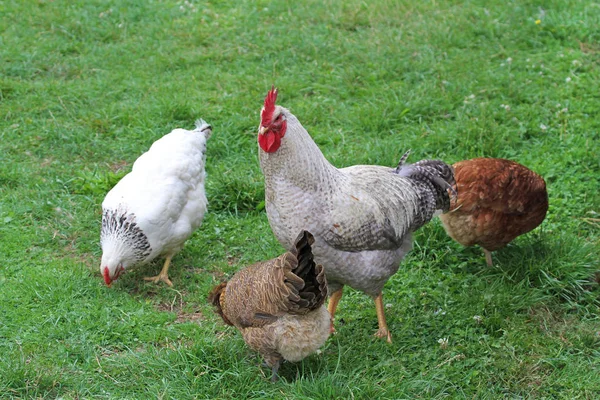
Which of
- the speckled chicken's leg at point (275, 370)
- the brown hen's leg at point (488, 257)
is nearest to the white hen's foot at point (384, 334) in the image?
the speckled chicken's leg at point (275, 370)

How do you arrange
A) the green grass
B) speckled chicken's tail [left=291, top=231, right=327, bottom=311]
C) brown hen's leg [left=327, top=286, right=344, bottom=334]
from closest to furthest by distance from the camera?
speckled chicken's tail [left=291, top=231, right=327, bottom=311]
the green grass
brown hen's leg [left=327, top=286, right=344, bottom=334]

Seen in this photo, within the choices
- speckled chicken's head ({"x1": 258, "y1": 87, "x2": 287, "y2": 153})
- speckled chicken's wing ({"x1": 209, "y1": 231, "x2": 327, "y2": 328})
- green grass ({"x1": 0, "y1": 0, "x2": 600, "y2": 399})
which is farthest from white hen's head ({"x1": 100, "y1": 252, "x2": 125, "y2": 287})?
speckled chicken's head ({"x1": 258, "y1": 87, "x2": 287, "y2": 153})

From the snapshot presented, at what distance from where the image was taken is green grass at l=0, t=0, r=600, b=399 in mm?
4414

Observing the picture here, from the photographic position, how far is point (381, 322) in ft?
15.8

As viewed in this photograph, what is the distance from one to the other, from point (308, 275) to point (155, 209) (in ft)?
6.08

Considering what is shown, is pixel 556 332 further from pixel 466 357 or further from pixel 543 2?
pixel 543 2

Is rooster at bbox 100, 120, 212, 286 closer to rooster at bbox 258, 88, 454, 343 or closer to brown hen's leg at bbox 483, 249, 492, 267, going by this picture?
rooster at bbox 258, 88, 454, 343

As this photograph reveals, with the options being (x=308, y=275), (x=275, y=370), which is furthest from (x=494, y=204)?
(x=275, y=370)

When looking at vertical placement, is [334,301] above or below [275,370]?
below

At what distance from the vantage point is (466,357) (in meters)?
4.60

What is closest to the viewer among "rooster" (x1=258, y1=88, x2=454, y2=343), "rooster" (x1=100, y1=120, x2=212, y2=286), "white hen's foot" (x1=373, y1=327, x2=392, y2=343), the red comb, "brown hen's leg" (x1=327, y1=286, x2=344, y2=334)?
"rooster" (x1=258, y1=88, x2=454, y2=343)

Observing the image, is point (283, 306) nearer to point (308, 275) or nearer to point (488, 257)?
point (308, 275)

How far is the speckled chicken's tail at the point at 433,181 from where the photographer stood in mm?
4852

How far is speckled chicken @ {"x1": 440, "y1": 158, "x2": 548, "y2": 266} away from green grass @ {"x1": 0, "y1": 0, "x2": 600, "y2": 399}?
0.28 m
